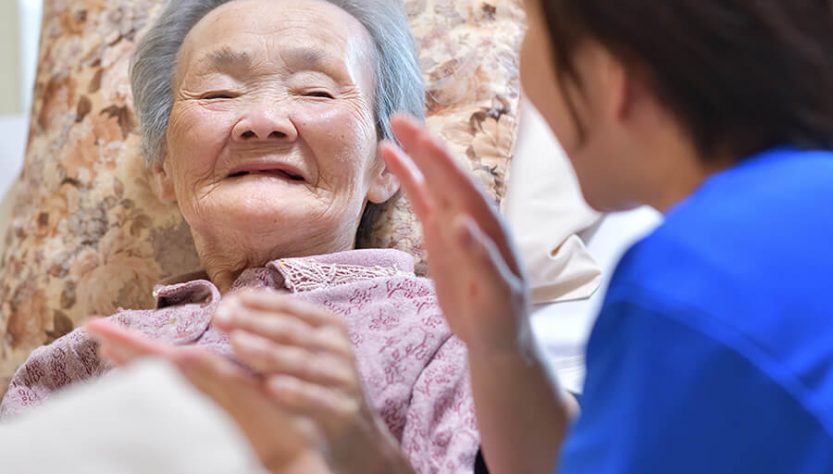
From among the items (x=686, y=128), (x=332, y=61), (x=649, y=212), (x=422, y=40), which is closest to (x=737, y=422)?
(x=686, y=128)

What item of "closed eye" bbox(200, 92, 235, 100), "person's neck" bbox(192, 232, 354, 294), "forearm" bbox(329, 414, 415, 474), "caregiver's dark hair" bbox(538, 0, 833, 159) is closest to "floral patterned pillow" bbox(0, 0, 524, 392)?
"person's neck" bbox(192, 232, 354, 294)

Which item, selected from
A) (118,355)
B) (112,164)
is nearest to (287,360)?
(118,355)

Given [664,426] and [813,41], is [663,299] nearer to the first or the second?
[664,426]

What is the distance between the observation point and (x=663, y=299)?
0.68 meters

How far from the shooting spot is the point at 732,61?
0.77 meters

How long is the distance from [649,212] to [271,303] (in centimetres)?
110

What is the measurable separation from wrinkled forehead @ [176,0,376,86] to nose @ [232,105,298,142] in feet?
0.29

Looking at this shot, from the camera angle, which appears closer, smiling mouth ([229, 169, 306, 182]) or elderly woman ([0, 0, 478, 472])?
elderly woman ([0, 0, 478, 472])

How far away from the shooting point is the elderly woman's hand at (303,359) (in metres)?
0.83

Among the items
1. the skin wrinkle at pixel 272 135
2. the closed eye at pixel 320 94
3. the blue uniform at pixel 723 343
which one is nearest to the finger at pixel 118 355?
the blue uniform at pixel 723 343

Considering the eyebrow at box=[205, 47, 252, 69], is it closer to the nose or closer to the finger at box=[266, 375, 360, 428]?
the nose

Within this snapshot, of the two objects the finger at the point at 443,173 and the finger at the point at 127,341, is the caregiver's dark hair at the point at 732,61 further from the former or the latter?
the finger at the point at 127,341

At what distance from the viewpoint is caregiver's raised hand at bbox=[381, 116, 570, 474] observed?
0.85 meters

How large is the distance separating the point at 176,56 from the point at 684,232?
1.19 meters
